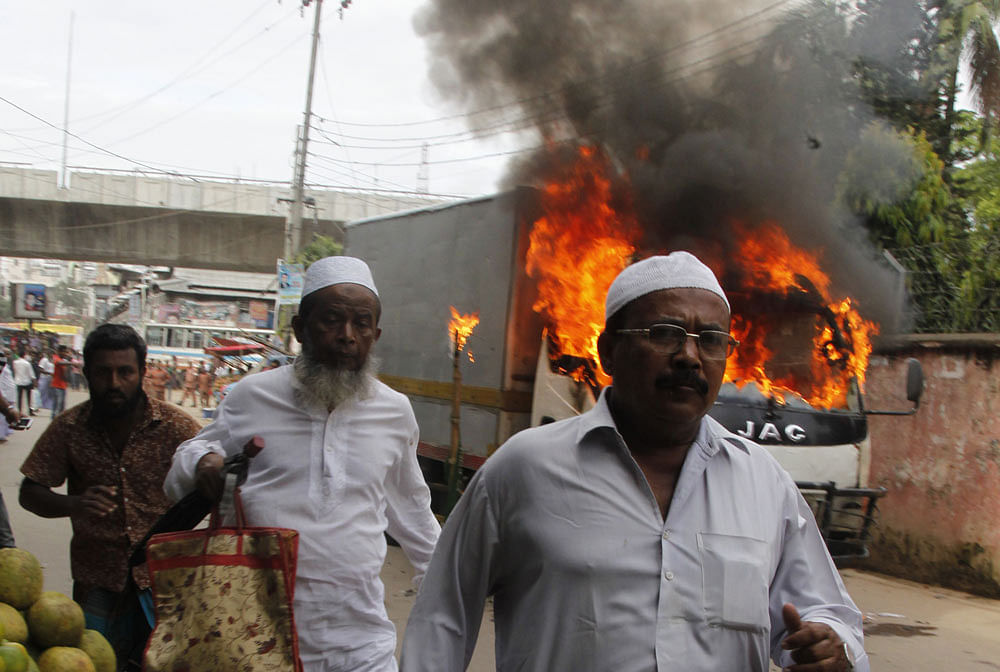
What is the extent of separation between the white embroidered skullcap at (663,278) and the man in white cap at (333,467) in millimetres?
1318

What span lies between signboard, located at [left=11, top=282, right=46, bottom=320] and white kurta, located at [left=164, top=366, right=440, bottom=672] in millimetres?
27996

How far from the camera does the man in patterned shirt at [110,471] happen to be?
340cm

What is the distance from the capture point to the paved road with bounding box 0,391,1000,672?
6723mm

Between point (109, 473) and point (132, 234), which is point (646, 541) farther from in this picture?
point (132, 234)

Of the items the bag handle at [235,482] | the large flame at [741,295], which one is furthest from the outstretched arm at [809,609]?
the large flame at [741,295]

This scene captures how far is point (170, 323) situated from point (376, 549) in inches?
2052

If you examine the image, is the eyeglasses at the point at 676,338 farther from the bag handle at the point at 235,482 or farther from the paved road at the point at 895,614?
the paved road at the point at 895,614

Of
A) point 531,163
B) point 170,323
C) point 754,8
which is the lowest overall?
point 170,323

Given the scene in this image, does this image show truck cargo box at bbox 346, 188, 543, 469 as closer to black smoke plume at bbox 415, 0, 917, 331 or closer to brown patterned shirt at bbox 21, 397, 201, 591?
black smoke plume at bbox 415, 0, 917, 331

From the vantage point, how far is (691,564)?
188 centimetres

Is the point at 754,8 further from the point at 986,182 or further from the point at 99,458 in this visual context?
the point at 99,458

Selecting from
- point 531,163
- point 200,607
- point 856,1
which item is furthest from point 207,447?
point 856,1

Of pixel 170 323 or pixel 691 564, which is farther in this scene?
pixel 170 323

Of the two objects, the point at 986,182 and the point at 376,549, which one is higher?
the point at 986,182
